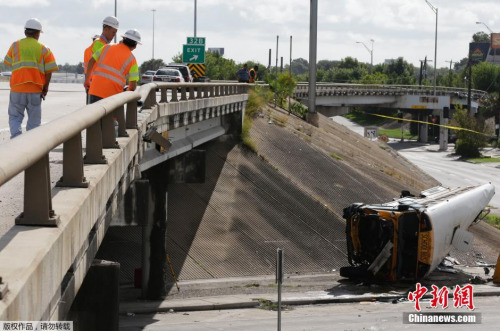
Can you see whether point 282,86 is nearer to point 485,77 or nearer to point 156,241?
point 156,241

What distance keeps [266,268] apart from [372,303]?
13.8ft

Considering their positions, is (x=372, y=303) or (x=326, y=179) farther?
(x=326, y=179)

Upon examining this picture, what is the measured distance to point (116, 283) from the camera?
8.45m

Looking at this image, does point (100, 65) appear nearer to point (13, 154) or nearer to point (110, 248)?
point (13, 154)

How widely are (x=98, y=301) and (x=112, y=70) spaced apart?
503 centimetres

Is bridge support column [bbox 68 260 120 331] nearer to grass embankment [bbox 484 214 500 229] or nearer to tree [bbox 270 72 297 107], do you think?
grass embankment [bbox 484 214 500 229]

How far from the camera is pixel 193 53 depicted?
50.6 meters

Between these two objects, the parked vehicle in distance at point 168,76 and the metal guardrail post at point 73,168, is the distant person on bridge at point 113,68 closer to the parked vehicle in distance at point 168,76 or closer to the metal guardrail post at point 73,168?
the metal guardrail post at point 73,168

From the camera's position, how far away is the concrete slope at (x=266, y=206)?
1128 inches

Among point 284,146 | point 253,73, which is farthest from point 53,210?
point 253,73

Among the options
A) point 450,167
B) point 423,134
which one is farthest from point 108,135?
point 423,134

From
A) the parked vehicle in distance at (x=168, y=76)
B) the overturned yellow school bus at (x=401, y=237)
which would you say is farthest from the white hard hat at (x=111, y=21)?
the parked vehicle in distance at (x=168, y=76)

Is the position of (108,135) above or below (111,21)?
below

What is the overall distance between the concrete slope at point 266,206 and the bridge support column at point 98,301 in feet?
60.9
